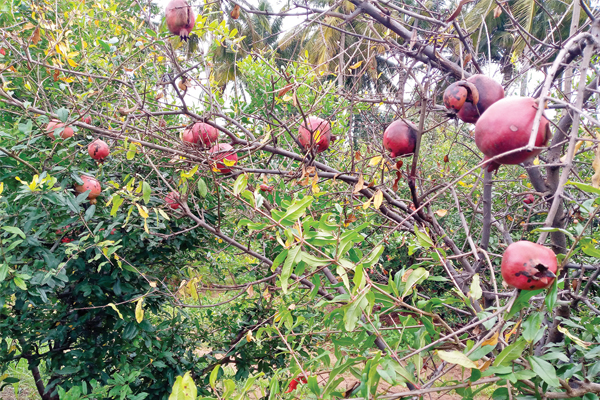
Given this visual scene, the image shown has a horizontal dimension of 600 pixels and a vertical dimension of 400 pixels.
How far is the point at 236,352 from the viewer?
7.68 ft

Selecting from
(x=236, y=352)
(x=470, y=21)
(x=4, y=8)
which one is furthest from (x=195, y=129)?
(x=470, y=21)

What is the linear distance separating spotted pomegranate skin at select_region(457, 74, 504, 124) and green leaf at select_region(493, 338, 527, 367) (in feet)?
1.87

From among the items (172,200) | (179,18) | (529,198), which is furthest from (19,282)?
(529,198)

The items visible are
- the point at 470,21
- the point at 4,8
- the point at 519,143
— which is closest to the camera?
the point at 519,143

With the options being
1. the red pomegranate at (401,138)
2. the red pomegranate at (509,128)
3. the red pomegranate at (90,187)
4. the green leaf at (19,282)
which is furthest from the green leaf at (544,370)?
the red pomegranate at (90,187)

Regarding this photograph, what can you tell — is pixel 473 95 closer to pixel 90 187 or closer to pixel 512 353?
pixel 512 353

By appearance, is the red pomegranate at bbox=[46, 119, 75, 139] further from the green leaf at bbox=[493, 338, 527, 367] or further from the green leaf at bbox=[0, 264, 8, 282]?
the green leaf at bbox=[493, 338, 527, 367]

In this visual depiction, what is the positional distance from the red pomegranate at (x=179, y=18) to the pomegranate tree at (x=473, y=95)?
3.86 feet

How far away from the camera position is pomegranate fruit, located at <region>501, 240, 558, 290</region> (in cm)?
72

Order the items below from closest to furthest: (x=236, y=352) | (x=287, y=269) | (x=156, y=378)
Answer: (x=287, y=269) → (x=156, y=378) → (x=236, y=352)

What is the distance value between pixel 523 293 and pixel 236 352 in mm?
1984

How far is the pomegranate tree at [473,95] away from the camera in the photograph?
942 millimetres

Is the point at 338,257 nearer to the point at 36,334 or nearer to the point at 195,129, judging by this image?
the point at 195,129

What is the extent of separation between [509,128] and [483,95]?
0.27 meters
